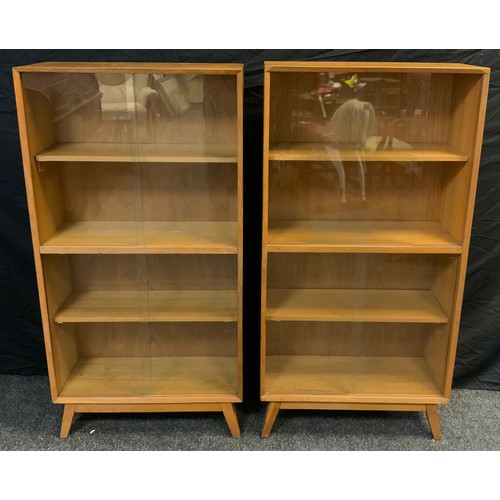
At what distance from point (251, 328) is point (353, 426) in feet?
2.07

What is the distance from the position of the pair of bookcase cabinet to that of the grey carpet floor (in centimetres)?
8

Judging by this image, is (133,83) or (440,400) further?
(440,400)

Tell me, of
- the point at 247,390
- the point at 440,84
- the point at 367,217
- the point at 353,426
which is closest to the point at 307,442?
the point at 353,426

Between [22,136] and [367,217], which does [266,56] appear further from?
[22,136]

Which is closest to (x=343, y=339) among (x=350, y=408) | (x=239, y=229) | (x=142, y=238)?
(x=350, y=408)

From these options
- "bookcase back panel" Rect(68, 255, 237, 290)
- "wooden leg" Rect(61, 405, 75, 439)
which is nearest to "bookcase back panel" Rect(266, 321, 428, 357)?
"bookcase back panel" Rect(68, 255, 237, 290)

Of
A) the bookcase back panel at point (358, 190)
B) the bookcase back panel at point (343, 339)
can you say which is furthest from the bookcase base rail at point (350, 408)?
the bookcase back panel at point (358, 190)

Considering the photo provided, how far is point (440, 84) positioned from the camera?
2186mm

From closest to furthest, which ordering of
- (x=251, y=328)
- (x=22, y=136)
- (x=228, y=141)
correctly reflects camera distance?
(x=22, y=136) < (x=228, y=141) < (x=251, y=328)

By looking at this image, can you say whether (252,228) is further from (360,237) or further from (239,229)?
(360,237)

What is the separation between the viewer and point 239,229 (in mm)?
2150

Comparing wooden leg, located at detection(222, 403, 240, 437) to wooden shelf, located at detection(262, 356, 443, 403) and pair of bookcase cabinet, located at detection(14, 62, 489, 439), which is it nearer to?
pair of bookcase cabinet, located at detection(14, 62, 489, 439)

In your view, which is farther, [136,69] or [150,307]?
[150,307]

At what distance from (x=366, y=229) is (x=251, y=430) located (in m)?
0.99
